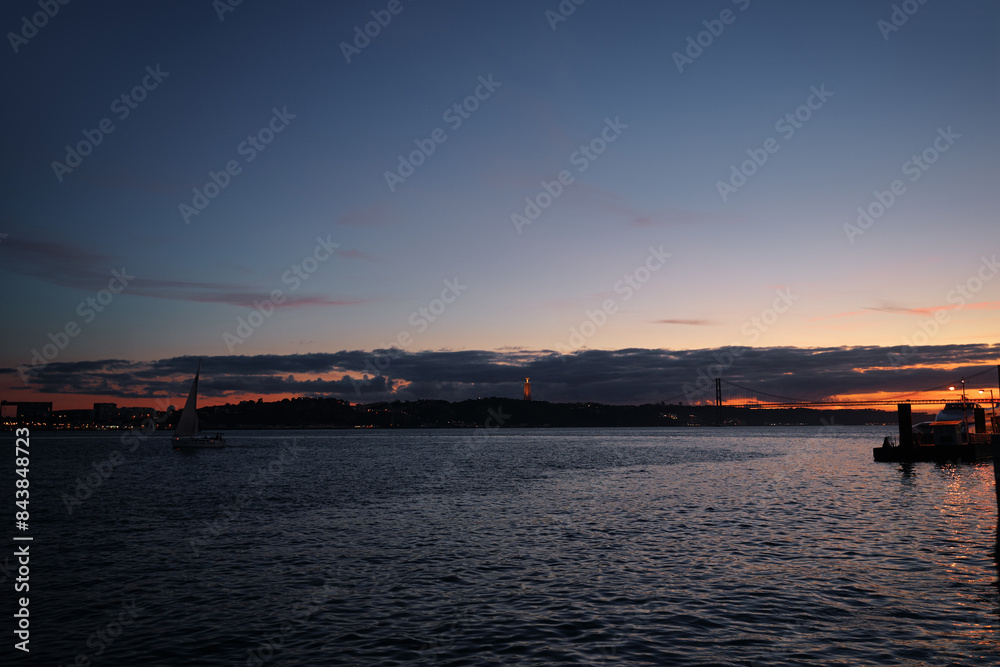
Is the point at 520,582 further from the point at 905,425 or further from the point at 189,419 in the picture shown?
the point at 189,419

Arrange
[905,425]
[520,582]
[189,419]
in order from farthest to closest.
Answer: [189,419] < [905,425] < [520,582]

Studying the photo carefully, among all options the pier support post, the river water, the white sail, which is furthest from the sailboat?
the pier support post

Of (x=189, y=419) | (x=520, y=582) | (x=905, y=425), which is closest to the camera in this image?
(x=520, y=582)

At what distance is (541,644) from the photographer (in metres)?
14.5

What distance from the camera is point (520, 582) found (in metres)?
20.4

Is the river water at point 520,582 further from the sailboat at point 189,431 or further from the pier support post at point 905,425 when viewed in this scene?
the sailboat at point 189,431

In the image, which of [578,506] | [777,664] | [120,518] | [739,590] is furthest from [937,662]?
[120,518]

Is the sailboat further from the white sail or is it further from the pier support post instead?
the pier support post

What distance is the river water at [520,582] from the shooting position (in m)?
14.4

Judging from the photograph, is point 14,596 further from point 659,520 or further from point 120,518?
point 659,520

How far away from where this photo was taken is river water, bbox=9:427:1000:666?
14406mm

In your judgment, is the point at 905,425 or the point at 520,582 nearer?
the point at 520,582

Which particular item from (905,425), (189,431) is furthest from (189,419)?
(905,425)

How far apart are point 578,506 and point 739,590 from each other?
869 inches
